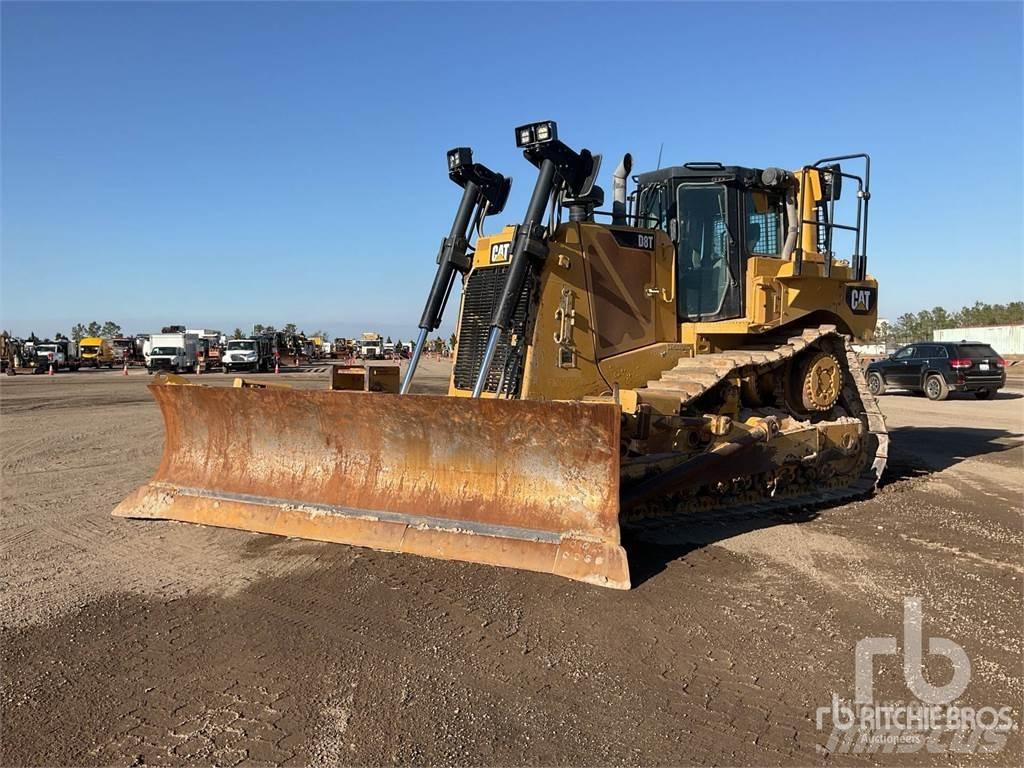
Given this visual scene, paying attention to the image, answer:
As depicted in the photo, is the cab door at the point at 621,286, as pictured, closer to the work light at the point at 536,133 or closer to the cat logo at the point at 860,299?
the work light at the point at 536,133

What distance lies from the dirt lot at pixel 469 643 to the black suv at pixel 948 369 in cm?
1551

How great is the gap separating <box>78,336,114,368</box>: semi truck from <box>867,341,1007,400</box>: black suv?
45.8 meters

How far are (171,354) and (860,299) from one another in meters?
38.6

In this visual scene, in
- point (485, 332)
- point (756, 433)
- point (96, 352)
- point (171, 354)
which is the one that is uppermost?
point (485, 332)

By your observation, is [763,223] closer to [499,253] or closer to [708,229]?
[708,229]

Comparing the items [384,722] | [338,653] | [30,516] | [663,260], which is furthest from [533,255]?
[30,516]

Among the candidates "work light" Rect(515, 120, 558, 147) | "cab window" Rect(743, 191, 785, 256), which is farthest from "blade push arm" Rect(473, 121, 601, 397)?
"cab window" Rect(743, 191, 785, 256)

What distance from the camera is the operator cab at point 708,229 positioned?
293 inches

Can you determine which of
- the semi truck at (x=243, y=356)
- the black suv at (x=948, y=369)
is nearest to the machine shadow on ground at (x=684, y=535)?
the black suv at (x=948, y=369)

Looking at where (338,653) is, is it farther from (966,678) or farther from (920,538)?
(920,538)

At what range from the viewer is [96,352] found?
48219 millimetres

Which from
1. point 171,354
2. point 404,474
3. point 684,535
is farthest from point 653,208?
point 171,354

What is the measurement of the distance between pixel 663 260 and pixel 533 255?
1740 millimetres

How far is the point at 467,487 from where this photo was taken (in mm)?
5391
